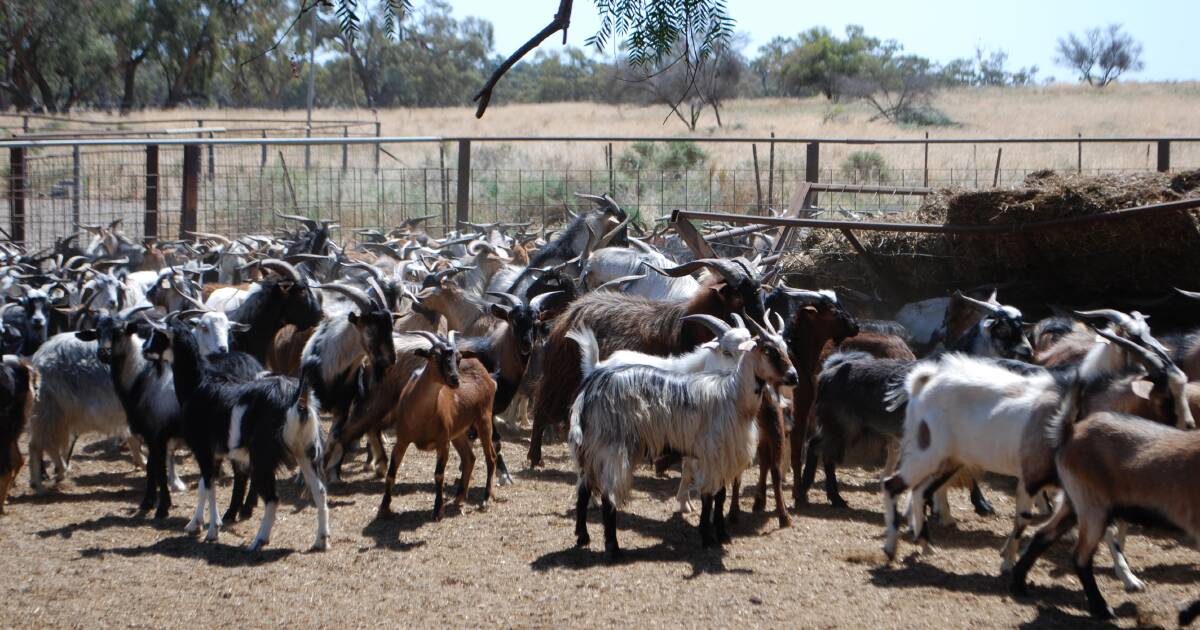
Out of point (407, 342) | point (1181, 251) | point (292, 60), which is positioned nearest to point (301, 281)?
point (407, 342)

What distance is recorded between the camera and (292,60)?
3.66m

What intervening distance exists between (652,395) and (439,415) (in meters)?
1.51

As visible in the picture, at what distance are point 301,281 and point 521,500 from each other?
3001 mm

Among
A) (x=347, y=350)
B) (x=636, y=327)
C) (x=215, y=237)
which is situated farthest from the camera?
(x=215, y=237)

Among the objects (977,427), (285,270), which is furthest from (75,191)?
(977,427)

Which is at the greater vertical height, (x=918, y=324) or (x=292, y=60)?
(x=292, y=60)

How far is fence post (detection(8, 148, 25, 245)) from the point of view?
→ 16.4 meters

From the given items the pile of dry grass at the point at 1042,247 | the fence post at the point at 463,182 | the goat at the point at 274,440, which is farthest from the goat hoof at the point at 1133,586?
the fence post at the point at 463,182

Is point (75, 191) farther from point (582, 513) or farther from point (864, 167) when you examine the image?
point (582, 513)

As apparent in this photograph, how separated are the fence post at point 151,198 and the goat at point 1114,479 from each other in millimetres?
13818

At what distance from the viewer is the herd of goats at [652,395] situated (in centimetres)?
590

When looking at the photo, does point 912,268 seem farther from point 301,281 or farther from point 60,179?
point 60,179

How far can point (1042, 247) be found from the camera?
972 cm

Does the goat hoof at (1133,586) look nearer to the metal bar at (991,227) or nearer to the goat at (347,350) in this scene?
the metal bar at (991,227)
